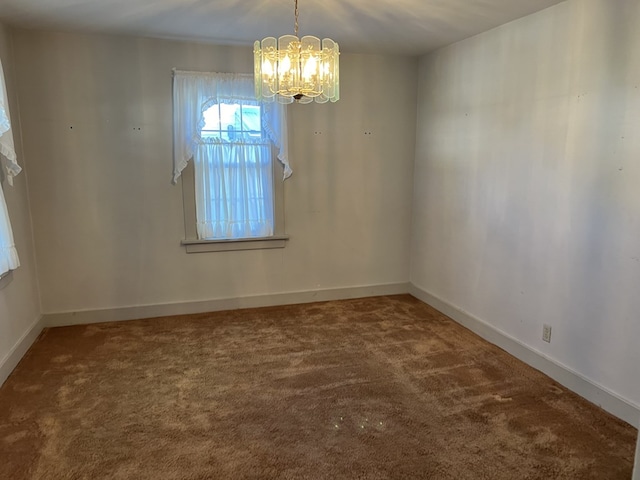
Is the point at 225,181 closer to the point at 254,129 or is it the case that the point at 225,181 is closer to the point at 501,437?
the point at 254,129

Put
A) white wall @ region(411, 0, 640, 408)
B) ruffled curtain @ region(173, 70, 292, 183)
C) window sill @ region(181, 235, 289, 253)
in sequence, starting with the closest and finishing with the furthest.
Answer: white wall @ region(411, 0, 640, 408) < ruffled curtain @ region(173, 70, 292, 183) < window sill @ region(181, 235, 289, 253)

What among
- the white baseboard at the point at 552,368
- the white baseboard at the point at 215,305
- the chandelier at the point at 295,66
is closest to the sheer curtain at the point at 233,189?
the white baseboard at the point at 215,305

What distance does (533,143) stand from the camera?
3.01m

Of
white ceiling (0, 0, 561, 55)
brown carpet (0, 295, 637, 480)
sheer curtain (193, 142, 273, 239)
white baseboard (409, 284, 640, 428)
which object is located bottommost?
brown carpet (0, 295, 637, 480)

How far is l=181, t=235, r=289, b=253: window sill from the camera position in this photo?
4.05m

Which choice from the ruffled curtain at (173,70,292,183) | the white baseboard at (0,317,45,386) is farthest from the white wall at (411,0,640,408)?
the white baseboard at (0,317,45,386)

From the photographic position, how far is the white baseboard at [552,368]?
245cm

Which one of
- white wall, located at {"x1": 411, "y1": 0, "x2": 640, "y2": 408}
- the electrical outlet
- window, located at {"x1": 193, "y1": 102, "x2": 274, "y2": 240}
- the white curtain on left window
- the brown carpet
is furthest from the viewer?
window, located at {"x1": 193, "y1": 102, "x2": 274, "y2": 240}

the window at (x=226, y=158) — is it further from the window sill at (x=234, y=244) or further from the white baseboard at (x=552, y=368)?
the white baseboard at (x=552, y=368)

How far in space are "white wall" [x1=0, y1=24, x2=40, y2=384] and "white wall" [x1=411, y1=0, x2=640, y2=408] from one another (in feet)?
11.5

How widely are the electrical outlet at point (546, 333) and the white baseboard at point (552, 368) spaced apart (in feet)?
0.39

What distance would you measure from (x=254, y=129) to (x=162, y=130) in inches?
31.7

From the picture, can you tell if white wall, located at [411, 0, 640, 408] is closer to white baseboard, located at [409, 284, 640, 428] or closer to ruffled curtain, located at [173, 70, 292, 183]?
white baseboard, located at [409, 284, 640, 428]

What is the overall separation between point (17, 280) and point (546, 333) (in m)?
3.83
